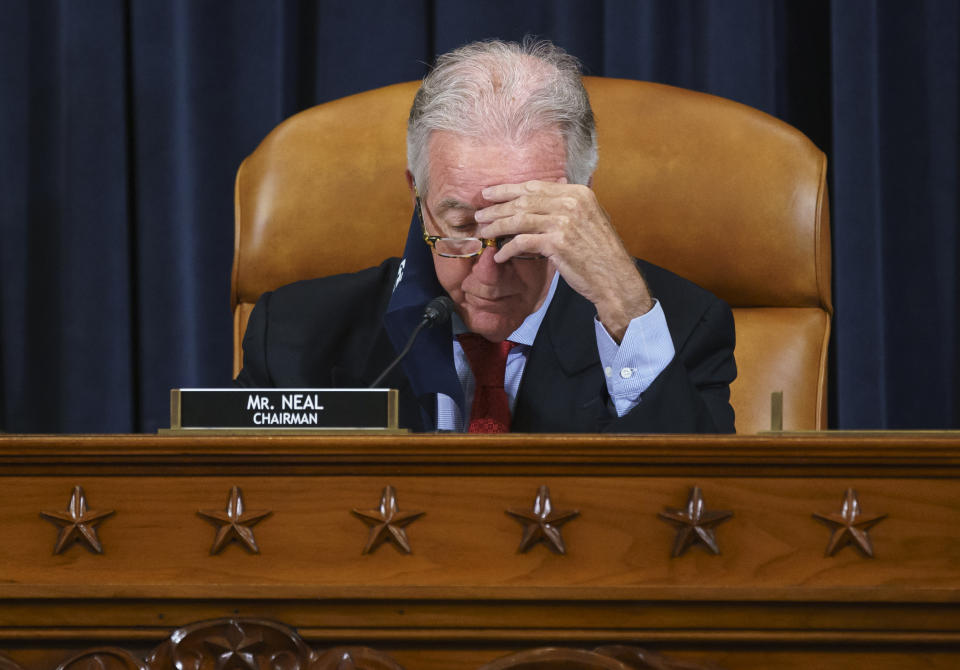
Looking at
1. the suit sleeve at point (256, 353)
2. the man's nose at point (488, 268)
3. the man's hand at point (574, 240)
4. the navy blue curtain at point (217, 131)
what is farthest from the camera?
the navy blue curtain at point (217, 131)

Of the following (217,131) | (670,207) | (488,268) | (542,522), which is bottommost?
(542,522)

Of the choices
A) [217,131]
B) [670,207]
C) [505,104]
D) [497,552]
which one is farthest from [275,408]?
[217,131]

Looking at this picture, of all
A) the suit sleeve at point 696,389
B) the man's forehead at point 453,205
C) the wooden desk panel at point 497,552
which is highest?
the man's forehead at point 453,205

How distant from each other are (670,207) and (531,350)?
17.1 inches

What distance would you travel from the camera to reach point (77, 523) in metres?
0.71

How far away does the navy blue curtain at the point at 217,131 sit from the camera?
1932 millimetres

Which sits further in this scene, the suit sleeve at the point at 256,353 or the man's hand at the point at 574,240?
the suit sleeve at the point at 256,353

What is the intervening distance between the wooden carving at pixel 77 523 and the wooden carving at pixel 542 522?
0.30 meters

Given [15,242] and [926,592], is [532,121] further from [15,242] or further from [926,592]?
[15,242]

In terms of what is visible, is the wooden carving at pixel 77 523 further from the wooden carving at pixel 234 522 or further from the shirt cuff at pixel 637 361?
the shirt cuff at pixel 637 361

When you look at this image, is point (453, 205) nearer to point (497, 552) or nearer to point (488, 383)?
point (488, 383)

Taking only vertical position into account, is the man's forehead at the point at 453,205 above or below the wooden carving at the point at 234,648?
above

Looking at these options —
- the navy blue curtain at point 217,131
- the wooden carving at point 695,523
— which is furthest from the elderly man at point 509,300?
the navy blue curtain at point 217,131

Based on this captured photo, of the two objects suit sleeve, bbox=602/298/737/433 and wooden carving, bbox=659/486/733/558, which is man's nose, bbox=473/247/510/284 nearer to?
suit sleeve, bbox=602/298/737/433
